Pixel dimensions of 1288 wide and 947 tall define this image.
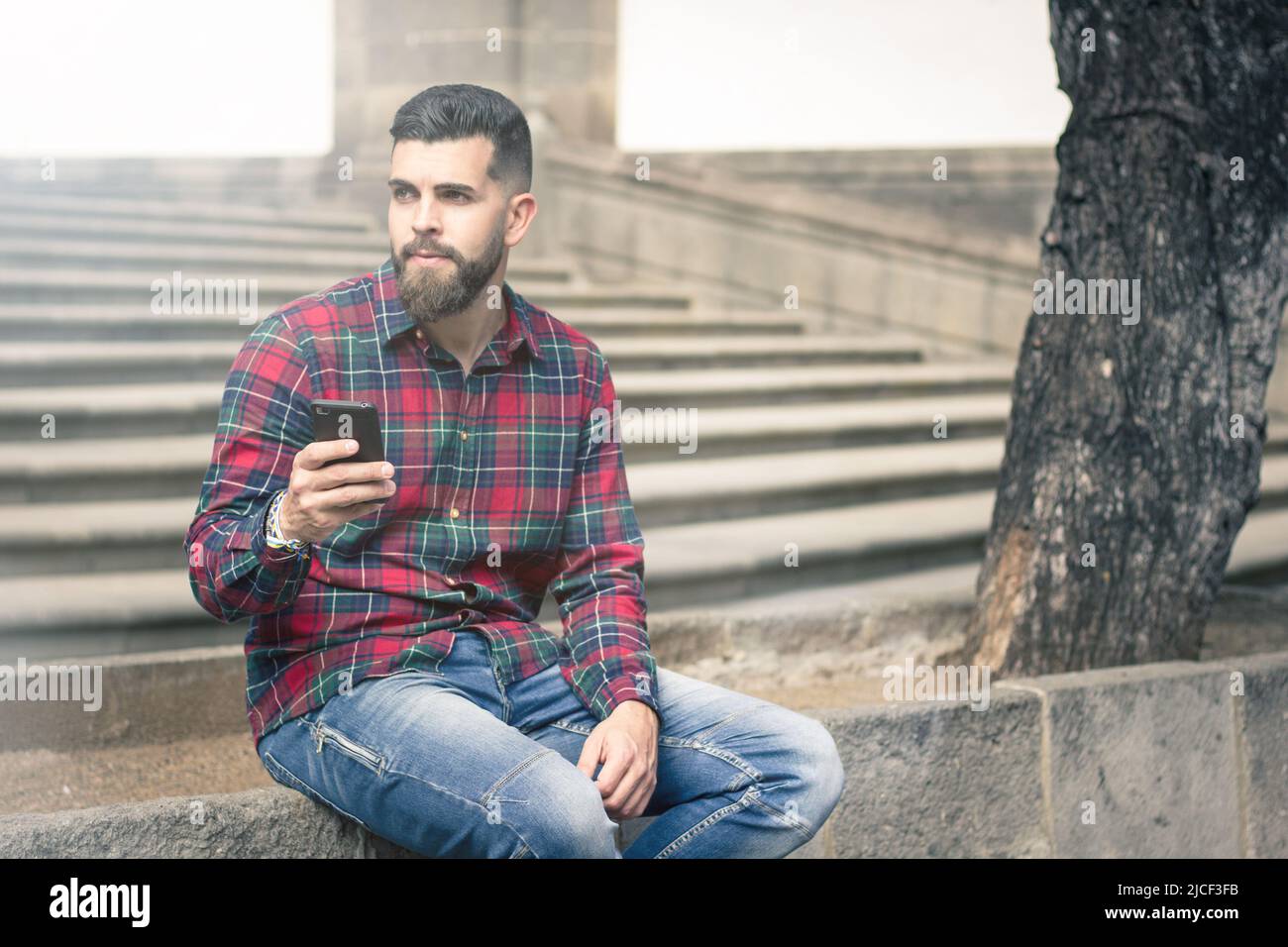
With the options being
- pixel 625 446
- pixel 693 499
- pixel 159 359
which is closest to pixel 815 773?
pixel 693 499

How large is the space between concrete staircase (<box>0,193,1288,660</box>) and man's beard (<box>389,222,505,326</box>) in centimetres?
219

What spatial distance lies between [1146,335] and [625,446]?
2695 mm

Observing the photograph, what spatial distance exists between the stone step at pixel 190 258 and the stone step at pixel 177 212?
576 mm

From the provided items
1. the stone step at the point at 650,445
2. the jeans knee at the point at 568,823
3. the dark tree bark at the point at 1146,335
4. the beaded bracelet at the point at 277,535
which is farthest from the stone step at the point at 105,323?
the jeans knee at the point at 568,823

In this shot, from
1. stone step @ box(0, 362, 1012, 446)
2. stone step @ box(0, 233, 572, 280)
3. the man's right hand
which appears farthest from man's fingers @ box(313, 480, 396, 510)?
stone step @ box(0, 233, 572, 280)

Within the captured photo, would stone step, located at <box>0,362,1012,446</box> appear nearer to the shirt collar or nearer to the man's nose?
the shirt collar

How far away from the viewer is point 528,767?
2.61 meters

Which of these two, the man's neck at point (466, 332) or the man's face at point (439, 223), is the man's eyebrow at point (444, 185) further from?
the man's neck at point (466, 332)

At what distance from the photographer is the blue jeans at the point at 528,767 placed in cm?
258

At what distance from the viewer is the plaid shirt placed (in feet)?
8.91
